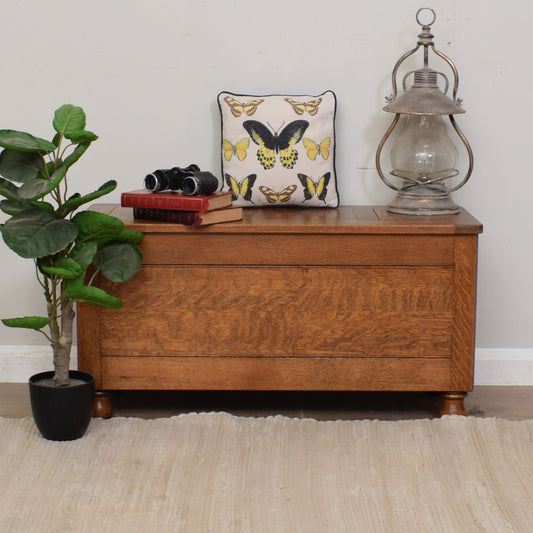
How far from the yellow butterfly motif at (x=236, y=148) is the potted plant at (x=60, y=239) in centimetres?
43

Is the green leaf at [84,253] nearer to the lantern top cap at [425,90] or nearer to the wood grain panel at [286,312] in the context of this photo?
the wood grain panel at [286,312]

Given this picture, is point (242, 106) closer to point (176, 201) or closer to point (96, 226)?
point (176, 201)

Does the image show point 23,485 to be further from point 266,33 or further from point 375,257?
point 266,33

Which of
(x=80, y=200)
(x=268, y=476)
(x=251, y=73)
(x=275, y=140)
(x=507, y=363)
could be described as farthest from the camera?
(x=507, y=363)

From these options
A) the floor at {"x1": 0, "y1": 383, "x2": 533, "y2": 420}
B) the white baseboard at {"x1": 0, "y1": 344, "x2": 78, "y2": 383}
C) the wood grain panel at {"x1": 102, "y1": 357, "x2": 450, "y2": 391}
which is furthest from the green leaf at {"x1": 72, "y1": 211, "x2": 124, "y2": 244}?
the white baseboard at {"x1": 0, "y1": 344, "x2": 78, "y2": 383}

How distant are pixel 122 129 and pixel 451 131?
3.36 ft

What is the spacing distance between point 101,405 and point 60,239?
0.55 meters

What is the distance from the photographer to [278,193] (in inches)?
98.3

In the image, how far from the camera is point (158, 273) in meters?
2.28

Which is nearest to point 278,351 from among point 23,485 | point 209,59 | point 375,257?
point 375,257

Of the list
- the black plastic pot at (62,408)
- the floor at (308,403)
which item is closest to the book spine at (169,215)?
the black plastic pot at (62,408)

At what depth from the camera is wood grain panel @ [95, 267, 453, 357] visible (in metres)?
2.27

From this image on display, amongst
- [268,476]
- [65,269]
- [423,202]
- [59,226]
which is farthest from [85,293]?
[423,202]

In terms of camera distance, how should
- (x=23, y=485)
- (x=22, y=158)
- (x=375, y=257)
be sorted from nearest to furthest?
(x=23, y=485), (x=22, y=158), (x=375, y=257)
